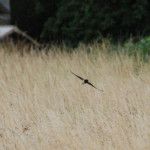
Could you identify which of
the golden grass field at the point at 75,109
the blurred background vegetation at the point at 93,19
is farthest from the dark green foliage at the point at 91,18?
the golden grass field at the point at 75,109

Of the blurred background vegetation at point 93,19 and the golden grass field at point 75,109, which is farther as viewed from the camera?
the blurred background vegetation at point 93,19

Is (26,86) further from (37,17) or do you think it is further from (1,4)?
(1,4)

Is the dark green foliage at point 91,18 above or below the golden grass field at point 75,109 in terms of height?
below

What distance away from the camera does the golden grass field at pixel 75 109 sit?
2703 mm

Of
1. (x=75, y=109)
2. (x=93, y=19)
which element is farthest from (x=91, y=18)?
(x=75, y=109)

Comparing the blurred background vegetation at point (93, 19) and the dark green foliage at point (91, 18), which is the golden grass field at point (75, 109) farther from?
the dark green foliage at point (91, 18)

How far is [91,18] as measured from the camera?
1116cm

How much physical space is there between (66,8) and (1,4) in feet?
24.1

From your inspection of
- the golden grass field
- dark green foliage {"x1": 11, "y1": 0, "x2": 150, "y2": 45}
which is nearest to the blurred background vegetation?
dark green foliage {"x1": 11, "y1": 0, "x2": 150, "y2": 45}

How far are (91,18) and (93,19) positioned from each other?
0.11 metres

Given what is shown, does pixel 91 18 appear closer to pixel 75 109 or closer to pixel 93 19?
pixel 93 19

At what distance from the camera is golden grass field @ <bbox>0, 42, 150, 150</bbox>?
2.70 metres

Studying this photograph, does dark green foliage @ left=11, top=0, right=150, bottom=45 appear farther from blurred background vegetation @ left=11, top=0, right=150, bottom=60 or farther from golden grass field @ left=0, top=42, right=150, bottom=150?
golden grass field @ left=0, top=42, right=150, bottom=150

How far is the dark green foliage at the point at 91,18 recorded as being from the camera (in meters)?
10.7
